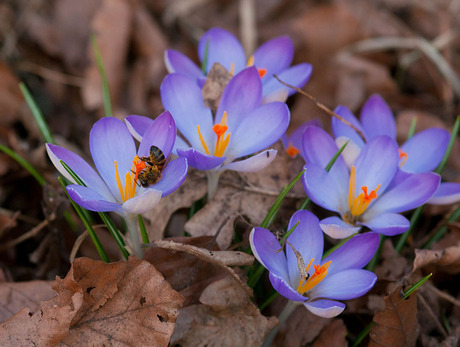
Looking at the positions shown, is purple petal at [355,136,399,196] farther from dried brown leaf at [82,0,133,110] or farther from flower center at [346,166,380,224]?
dried brown leaf at [82,0,133,110]

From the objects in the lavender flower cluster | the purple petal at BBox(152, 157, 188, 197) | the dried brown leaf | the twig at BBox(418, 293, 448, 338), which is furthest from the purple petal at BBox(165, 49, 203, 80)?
the dried brown leaf

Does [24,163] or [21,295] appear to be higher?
[24,163]

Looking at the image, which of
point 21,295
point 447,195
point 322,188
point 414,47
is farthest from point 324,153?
point 414,47

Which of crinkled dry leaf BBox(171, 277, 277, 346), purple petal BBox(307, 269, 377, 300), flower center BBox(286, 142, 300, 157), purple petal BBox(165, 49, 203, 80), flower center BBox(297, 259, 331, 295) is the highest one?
purple petal BBox(165, 49, 203, 80)

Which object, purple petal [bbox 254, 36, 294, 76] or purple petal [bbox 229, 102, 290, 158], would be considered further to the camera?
purple petal [bbox 254, 36, 294, 76]

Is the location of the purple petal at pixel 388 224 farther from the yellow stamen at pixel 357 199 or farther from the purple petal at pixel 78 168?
the purple petal at pixel 78 168

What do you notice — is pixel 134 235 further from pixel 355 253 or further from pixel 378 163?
pixel 378 163

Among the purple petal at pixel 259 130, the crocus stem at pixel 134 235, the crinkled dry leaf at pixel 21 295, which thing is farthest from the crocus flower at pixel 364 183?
the crinkled dry leaf at pixel 21 295
